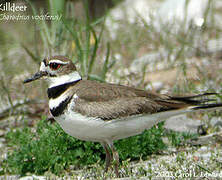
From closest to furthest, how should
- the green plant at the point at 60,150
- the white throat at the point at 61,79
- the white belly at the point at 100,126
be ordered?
the white belly at the point at 100,126, the white throat at the point at 61,79, the green plant at the point at 60,150

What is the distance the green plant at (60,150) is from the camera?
13.5 ft

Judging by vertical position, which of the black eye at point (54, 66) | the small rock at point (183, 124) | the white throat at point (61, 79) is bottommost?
the small rock at point (183, 124)

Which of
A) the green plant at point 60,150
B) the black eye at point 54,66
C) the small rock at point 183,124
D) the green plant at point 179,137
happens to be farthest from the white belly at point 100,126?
the small rock at point 183,124

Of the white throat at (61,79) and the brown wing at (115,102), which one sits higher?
the white throat at (61,79)

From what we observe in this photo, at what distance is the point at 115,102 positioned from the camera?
353 centimetres

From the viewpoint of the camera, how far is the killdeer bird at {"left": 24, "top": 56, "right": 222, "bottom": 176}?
3410 millimetres

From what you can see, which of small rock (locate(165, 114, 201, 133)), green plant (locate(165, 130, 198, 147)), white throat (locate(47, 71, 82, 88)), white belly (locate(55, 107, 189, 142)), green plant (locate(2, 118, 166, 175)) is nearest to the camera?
white belly (locate(55, 107, 189, 142))

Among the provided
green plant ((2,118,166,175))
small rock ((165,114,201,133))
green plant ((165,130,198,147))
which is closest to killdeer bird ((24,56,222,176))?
green plant ((2,118,166,175))

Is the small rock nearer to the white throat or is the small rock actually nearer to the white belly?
the white belly

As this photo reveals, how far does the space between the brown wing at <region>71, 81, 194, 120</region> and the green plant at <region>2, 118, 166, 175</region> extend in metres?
0.74

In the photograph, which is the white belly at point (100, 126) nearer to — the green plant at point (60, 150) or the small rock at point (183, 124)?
the green plant at point (60, 150)

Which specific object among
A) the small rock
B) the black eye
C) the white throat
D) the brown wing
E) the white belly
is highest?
the black eye

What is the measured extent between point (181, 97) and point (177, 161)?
652mm

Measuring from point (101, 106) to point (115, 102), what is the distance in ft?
0.45
